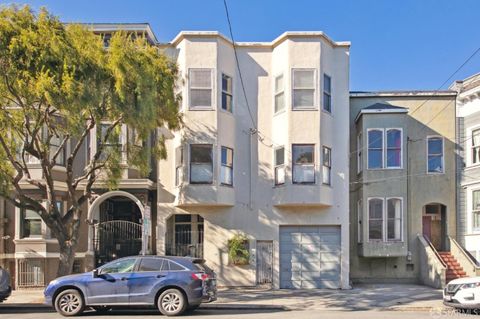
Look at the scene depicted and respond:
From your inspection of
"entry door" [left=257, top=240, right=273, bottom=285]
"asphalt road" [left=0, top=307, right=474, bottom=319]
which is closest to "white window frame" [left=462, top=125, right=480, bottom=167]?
"entry door" [left=257, top=240, right=273, bottom=285]

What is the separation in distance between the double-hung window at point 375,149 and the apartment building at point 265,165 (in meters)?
2.22

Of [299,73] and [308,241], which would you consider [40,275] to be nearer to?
[308,241]

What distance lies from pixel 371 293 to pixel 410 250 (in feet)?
15.8

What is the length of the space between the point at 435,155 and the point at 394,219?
3708mm

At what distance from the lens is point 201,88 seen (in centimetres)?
1978

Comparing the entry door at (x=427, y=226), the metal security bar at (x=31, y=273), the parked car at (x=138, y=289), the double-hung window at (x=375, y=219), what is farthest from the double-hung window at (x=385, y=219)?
the metal security bar at (x=31, y=273)

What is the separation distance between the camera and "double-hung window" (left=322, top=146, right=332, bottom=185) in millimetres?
19750

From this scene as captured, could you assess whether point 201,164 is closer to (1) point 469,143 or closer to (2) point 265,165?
(2) point 265,165

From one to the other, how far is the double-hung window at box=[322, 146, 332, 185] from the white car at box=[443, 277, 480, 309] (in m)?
7.10

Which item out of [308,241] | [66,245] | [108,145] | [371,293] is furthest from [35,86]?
[371,293]

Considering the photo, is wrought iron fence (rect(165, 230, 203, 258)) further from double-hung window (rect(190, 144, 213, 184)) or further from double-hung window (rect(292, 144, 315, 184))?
double-hung window (rect(292, 144, 315, 184))

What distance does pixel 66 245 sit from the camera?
51.1ft

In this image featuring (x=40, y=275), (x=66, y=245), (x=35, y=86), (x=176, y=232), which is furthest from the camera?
(x=176, y=232)

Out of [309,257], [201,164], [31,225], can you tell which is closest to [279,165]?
[201,164]
